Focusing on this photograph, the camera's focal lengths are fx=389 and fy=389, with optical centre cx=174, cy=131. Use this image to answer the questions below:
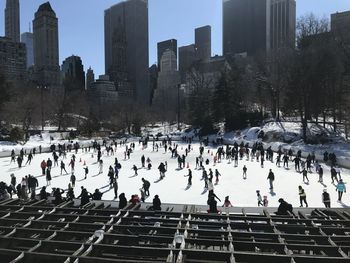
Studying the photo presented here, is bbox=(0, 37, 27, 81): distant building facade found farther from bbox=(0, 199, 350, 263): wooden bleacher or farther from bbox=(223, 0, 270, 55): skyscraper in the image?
bbox=(0, 199, 350, 263): wooden bleacher

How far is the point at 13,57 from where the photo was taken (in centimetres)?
16388

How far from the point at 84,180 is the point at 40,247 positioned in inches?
620

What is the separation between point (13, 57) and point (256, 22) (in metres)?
106

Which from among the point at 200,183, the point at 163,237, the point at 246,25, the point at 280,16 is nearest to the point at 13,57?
the point at 246,25

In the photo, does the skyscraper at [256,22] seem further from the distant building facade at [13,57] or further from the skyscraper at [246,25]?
the distant building facade at [13,57]

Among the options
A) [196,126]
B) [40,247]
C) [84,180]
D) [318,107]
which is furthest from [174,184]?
[196,126]

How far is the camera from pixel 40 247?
799 cm

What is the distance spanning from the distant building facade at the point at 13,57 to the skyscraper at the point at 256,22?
289ft

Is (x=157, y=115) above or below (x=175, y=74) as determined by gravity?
below

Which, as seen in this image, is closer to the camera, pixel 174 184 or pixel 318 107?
pixel 174 184

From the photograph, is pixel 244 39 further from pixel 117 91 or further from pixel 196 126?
pixel 196 126

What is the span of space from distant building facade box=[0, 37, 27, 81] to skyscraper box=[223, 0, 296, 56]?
289 feet

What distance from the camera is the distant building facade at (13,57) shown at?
517 ft

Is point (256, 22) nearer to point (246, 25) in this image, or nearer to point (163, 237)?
point (246, 25)
